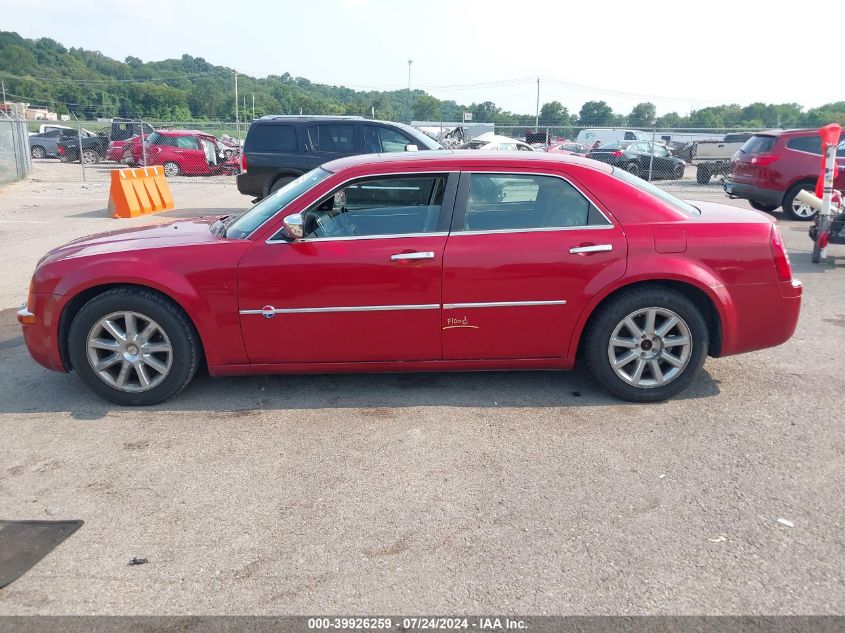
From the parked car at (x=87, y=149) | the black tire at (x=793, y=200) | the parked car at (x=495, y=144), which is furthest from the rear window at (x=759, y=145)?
the parked car at (x=87, y=149)

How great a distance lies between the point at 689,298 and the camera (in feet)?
15.8

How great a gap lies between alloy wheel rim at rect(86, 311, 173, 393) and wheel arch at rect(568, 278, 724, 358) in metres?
2.69

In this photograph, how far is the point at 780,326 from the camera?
480cm

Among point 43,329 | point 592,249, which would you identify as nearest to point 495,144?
point 592,249

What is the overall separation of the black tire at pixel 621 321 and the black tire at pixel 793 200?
34.0ft

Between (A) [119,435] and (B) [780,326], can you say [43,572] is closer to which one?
(A) [119,435]

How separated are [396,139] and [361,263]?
8.68 m

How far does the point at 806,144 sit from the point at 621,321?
11.1 meters

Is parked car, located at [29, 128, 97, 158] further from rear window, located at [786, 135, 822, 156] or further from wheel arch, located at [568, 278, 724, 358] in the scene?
wheel arch, located at [568, 278, 724, 358]

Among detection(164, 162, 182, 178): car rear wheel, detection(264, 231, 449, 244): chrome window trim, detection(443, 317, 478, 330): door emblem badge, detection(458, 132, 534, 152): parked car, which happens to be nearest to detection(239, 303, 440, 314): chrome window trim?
detection(443, 317, 478, 330): door emblem badge

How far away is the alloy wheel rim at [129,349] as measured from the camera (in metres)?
4.73

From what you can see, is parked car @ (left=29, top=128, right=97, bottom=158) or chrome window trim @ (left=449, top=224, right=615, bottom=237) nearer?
chrome window trim @ (left=449, top=224, right=615, bottom=237)

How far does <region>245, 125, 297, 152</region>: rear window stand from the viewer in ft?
42.8

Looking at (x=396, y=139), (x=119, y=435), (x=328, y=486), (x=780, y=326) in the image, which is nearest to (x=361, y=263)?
(x=328, y=486)
